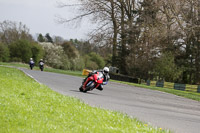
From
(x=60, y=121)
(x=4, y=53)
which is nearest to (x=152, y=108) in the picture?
(x=60, y=121)

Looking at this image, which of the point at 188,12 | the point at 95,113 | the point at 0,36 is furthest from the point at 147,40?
the point at 0,36

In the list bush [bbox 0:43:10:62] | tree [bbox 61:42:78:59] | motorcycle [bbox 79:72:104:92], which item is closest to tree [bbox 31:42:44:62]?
bush [bbox 0:43:10:62]

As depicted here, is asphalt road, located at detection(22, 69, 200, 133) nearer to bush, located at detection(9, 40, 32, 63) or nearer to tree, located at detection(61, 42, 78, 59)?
bush, located at detection(9, 40, 32, 63)

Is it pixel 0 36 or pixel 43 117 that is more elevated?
pixel 0 36

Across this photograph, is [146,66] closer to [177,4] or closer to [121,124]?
[177,4]

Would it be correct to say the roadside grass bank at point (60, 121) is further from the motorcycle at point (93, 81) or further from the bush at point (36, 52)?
the bush at point (36, 52)

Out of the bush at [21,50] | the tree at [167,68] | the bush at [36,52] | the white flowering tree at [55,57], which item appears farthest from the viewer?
the white flowering tree at [55,57]

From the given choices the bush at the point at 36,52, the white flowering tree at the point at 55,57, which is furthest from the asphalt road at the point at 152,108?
the white flowering tree at the point at 55,57

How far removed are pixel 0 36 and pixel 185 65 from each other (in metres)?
68.7

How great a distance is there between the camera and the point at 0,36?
339 ft

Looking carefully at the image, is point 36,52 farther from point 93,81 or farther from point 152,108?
point 152,108

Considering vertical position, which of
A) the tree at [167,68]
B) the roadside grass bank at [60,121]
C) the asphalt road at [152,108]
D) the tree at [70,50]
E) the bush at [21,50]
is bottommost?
the asphalt road at [152,108]

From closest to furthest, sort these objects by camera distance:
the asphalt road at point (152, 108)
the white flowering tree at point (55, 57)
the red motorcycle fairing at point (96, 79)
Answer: the asphalt road at point (152, 108) < the red motorcycle fairing at point (96, 79) < the white flowering tree at point (55, 57)

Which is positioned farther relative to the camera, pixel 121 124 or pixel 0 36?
pixel 0 36
